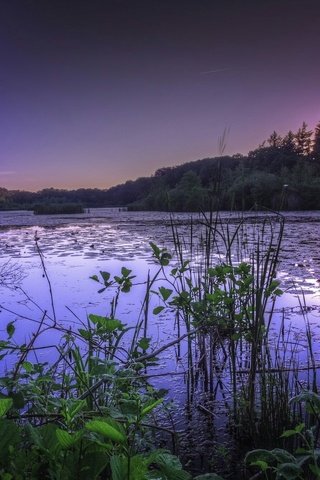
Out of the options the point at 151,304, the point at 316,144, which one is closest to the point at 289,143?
the point at 316,144

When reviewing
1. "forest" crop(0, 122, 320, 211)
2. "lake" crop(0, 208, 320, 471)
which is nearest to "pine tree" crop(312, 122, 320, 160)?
"forest" crop(0, 122, 320, 211)

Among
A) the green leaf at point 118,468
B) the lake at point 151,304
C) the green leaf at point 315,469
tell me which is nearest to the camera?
the green leaf at point 118,468

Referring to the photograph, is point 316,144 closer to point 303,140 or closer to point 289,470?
point 303,140

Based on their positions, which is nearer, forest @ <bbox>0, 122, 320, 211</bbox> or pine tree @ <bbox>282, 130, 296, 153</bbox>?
forest @ <bbox>0, 122, 320, 211</bbox>

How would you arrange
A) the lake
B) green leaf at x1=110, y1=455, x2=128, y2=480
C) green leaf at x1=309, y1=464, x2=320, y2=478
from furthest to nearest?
1. the lake
2. green leaf at x1=309, y1=464, x2=320, y2=478
3. green leaf at x1=110, y1=455, x2=128, y2=480

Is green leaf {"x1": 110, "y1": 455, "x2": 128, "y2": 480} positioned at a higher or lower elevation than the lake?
higher

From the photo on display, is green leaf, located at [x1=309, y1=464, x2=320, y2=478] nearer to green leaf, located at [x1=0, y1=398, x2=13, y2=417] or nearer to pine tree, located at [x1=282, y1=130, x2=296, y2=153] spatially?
green leaf, located at [x1=0, y1=398, x2=13, y2=417]

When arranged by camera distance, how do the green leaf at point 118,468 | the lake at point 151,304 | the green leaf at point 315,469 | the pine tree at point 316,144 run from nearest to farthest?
the green leaf at point 118,468 < the green leaf at point 315,469 < the lake at point 151,304 < the pine tree at point 316,144

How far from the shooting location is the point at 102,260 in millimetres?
9484

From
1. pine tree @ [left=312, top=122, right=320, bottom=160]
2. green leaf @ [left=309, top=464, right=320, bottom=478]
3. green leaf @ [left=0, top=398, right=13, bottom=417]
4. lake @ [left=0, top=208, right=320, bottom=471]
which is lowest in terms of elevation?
lake @ [left=0, top=208, right=320, bottom=471]

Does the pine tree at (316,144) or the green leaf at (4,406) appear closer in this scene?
the green leaf at (4,406)

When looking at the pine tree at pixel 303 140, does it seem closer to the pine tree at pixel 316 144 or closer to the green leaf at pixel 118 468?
the pine tree at pixel 316 144

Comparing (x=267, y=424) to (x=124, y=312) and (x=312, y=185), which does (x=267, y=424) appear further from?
(x=312, y=185)

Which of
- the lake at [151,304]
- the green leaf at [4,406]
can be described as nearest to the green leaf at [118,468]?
the green leaf at [4,406]
